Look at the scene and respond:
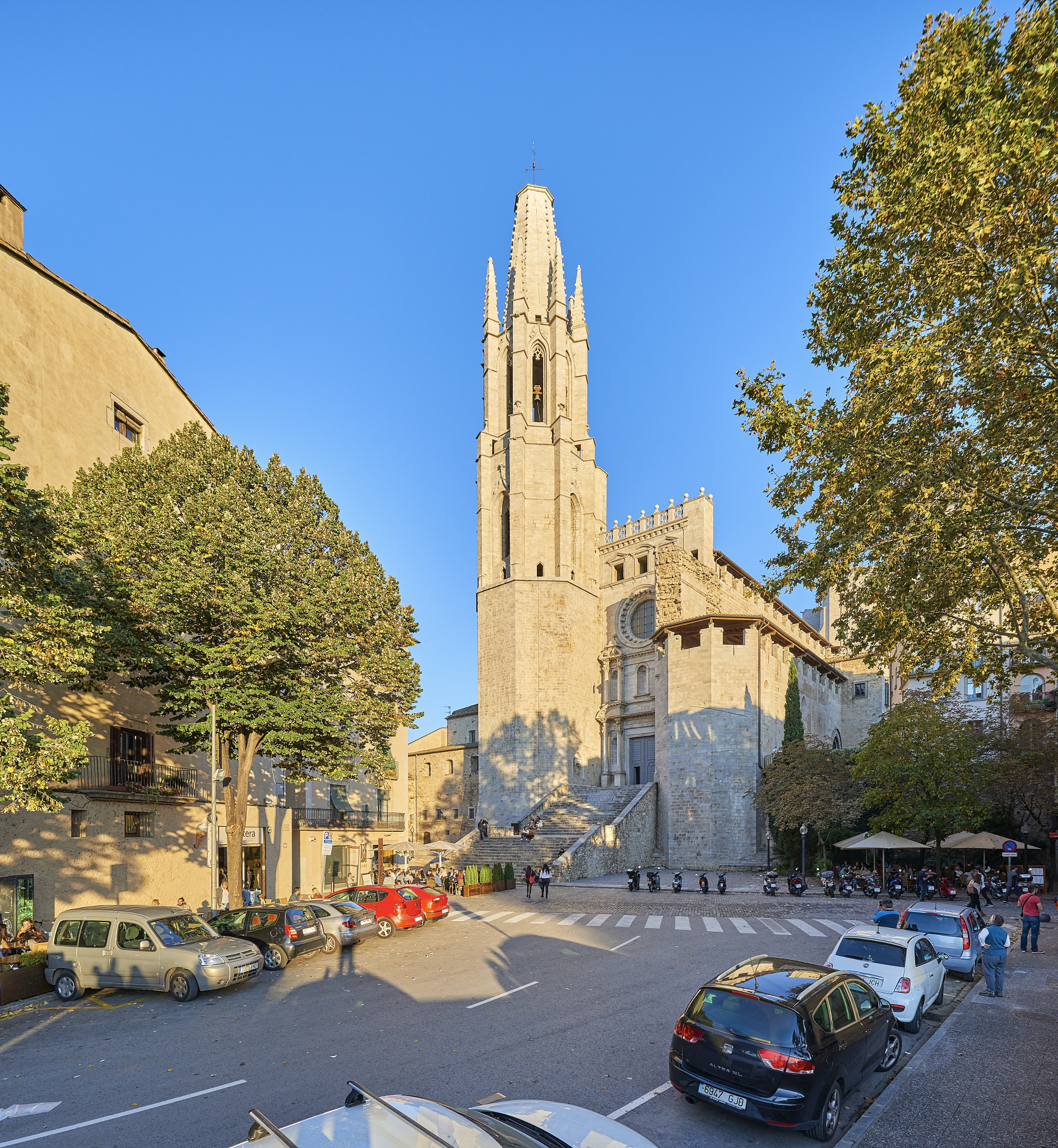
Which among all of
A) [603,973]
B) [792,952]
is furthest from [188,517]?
[792,952]

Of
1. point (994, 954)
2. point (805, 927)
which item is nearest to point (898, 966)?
point (994, 954)

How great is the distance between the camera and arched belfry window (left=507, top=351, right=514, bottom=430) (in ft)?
175

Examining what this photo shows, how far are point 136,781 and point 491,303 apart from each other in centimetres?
4288

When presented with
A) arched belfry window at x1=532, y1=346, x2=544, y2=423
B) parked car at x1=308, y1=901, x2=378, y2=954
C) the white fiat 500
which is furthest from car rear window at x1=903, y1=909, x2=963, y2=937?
arched belfry window at x1=532, y1=346, x2=544, y2=423

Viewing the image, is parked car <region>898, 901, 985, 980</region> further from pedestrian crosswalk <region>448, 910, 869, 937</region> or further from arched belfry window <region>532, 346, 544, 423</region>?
arched belfry window <region>532, 346, 544, 423</region>

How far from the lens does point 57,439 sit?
22797 millimetres

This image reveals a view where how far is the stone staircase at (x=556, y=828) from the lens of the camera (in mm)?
36625

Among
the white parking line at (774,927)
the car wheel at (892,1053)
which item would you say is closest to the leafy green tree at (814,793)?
the white parking line at (774,927)

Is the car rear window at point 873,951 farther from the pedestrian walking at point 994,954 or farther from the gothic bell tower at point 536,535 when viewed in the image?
the gothic bell tower at point 536,535

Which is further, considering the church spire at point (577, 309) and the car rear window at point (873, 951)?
the church spire at point (577, 309)

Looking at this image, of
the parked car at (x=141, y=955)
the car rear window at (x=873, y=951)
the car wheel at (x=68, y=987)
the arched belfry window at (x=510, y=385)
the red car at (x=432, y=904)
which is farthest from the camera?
Answer: the arched belfry window at (x=510, y=385)

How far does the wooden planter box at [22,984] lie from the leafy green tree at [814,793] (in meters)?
28.5

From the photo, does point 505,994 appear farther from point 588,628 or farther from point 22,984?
point 588,628

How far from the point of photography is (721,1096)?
7227mm
